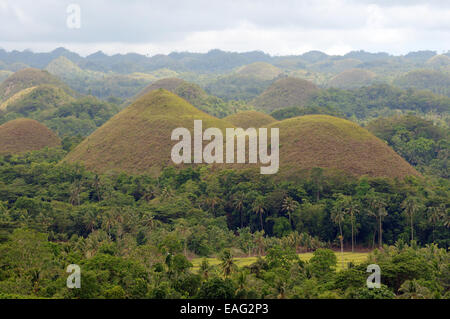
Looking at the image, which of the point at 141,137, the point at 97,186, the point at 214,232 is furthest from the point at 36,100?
the point at 214,232

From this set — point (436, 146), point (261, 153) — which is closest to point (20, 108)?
point (261, 153)

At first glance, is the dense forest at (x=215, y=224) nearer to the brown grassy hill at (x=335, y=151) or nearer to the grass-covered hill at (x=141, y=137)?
the grass-covered hill at (x=141, y=137)

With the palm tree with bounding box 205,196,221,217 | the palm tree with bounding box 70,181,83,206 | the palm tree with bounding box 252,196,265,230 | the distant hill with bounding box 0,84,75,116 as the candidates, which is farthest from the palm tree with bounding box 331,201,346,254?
the distant hill with bounding box 0,84,75,116

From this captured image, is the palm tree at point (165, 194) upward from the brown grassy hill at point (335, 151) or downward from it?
downward

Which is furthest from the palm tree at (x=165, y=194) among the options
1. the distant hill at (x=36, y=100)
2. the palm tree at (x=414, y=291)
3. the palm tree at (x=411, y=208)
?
the distant hill at (x=36, y=100)

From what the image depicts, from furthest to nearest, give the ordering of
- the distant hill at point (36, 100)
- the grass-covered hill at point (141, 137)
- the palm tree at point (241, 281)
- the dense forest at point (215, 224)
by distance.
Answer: the distant hill at point (36, 100), the grass-covered hill at point (141, 137), the dense forest at point (215, 224), the palm tree at point (241, 281)

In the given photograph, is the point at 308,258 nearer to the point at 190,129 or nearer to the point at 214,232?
the point at 214,232

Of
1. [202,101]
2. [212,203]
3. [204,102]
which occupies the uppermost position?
[202,101]
